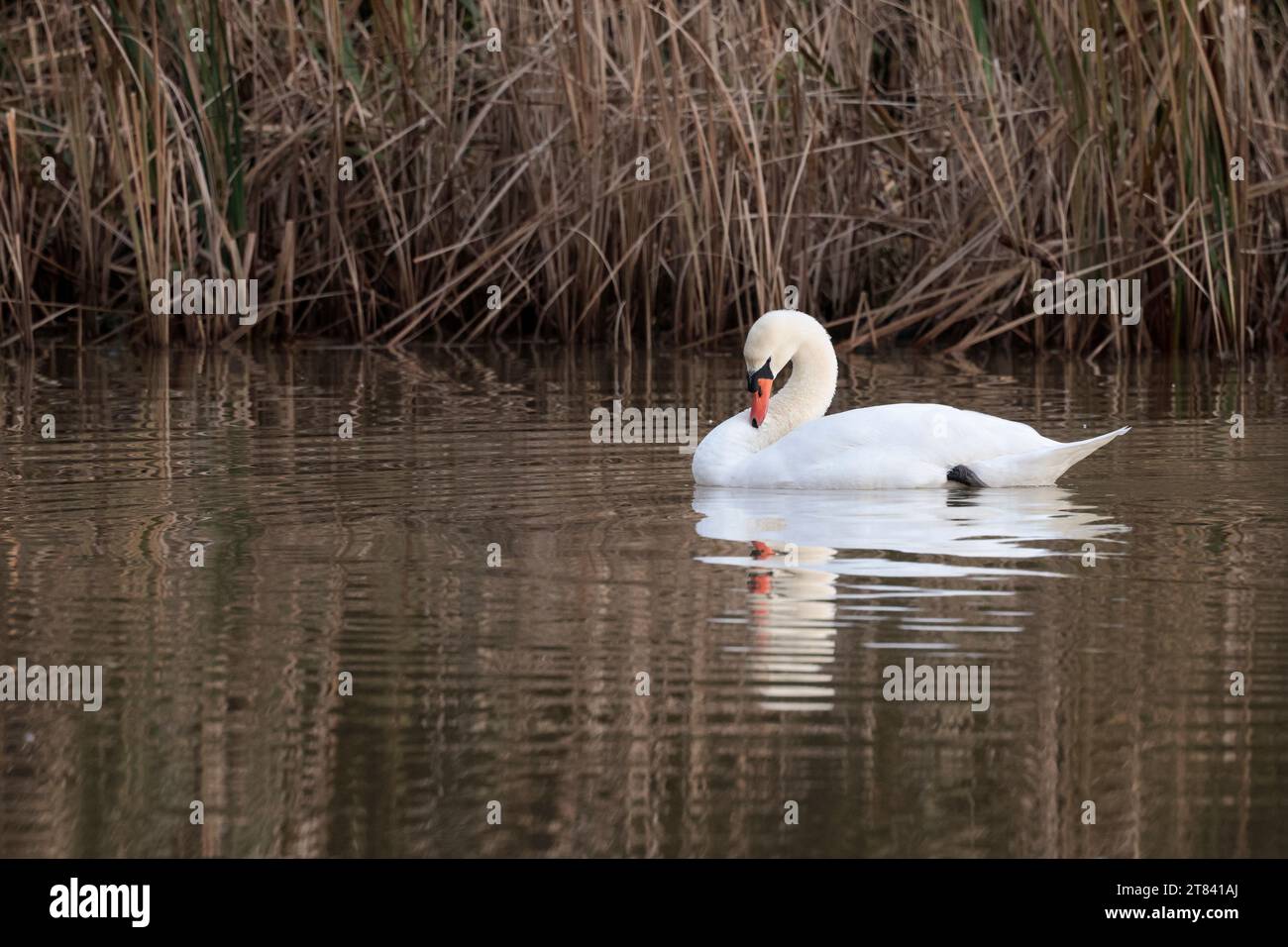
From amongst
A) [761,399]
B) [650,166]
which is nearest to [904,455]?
[761,399]

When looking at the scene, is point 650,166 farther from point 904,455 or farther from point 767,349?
point 904,455

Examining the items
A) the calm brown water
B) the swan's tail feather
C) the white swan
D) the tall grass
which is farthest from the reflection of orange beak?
the tall grass

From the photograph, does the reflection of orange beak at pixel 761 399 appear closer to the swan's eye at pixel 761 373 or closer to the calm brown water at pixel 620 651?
the swan's eye at pixel 761 373

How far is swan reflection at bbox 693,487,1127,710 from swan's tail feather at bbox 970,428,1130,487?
0.05 metres

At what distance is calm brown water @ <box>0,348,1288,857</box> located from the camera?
3.91 meters

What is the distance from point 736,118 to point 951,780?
28.2ft

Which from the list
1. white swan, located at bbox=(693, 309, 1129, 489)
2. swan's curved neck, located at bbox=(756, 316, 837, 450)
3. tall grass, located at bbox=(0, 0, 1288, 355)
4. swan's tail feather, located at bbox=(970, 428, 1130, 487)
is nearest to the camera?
swan's tail feather, located at bbox=(970, 428, 1130, 487)

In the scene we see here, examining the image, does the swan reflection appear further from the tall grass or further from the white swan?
the tall grass

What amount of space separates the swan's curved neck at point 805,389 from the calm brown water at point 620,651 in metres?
0.39

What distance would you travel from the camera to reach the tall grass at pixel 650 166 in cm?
1241

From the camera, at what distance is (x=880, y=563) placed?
6.21m

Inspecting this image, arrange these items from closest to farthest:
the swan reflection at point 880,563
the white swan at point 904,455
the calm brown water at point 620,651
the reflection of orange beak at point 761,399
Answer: the calm brown water at point 620,651 → the swan reflection at point 880,563 → the white swan at point 904,455 → the reflection of orange beak at point 761,399

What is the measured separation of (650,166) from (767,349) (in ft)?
16.9

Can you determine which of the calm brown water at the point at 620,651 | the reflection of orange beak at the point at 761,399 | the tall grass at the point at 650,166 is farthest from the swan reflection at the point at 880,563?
the tall grass at the point at 650,166
